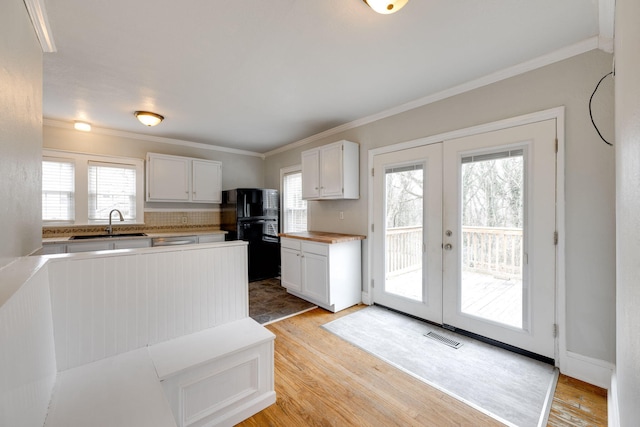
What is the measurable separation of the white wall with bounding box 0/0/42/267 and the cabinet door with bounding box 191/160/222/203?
2921 mm

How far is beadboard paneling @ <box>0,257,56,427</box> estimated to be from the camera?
746 millimetres

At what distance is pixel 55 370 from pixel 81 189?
3455 mm

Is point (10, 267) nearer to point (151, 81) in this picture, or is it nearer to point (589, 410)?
point (151, 81)

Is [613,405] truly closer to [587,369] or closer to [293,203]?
[587,369]

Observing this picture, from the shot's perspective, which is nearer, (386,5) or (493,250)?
(386,5)

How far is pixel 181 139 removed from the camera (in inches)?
184

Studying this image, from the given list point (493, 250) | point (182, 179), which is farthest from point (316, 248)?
point (182, 179)

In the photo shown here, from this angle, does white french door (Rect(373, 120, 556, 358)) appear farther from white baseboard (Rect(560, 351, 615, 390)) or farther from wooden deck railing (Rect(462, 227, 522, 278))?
white baseboard (Rect(560, 351, 615, 390))

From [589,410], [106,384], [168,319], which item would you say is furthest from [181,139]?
[589,410]

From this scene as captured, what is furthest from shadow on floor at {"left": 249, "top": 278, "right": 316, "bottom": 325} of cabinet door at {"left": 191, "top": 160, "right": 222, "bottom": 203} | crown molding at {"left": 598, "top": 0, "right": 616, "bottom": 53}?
crown molding at {"left": 598, "top": 0, "right": 616, "bottom": 53}

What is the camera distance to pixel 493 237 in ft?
8.02

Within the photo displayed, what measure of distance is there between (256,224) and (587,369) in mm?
4248

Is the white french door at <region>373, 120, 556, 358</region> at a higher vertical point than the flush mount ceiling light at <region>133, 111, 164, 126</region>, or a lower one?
lower

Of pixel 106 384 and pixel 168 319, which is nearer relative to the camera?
pixel 106 384
